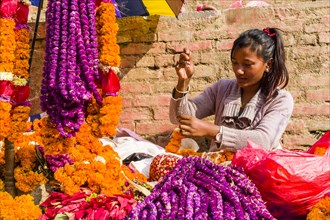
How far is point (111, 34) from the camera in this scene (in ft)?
9.89

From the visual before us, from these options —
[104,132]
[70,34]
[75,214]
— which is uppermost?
[70,34]

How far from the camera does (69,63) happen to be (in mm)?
2854

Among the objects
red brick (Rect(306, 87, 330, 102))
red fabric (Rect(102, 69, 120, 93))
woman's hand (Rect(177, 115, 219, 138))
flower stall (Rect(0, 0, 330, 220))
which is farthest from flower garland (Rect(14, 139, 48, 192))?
red brick (Rect(306, 87, 330, 102))

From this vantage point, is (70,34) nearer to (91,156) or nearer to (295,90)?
(91,156)

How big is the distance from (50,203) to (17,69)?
780mm

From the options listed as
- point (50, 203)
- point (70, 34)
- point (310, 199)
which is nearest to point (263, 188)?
point (310, 199)

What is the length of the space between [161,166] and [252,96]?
847 mm

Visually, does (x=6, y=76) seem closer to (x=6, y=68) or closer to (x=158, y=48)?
(x=6, y=68)

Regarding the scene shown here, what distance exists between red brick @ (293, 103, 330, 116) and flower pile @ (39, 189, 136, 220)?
6.35 feet

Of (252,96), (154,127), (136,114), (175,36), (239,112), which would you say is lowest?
(154,127)

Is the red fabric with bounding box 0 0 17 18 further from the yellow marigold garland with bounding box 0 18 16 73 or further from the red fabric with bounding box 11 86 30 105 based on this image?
the red fabric with bounding box 11 86 30 105

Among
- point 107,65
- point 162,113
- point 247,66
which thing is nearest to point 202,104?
point 247,66

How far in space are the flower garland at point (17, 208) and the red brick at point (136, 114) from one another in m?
1.68

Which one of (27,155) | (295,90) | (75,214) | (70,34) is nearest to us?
(75,214)
